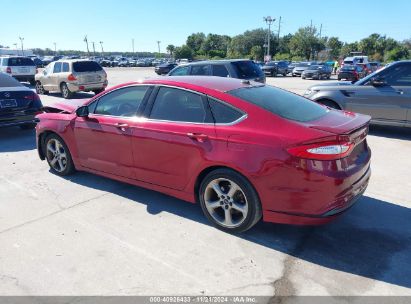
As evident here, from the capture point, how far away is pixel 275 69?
120ft

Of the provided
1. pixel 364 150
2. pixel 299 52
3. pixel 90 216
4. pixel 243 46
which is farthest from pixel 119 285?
pixel 243 46

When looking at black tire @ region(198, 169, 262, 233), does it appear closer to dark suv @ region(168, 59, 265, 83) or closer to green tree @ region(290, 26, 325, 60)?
dark suv @ region(168, 59, 265, 83)

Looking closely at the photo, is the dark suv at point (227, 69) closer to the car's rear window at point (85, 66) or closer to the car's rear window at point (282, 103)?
the car's rear window at point (85, 66)

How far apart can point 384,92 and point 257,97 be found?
5.30 meters

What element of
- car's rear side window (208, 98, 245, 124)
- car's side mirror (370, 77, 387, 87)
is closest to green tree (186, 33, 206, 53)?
car's side mirror (370, 77, 387, 87)

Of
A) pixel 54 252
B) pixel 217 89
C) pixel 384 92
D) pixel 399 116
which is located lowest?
pixel 54 252

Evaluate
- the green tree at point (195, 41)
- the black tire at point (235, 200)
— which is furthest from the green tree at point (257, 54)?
the black tire at point (235, 200)

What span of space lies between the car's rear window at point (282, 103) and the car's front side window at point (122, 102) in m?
1.27

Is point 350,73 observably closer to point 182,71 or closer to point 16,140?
point 182,71

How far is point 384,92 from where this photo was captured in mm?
7840

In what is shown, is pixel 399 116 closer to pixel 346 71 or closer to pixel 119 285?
pixel 119 285

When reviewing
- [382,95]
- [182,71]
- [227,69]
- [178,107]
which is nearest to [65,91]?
[182,71]

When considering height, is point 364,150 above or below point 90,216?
above

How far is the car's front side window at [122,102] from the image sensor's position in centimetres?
443
